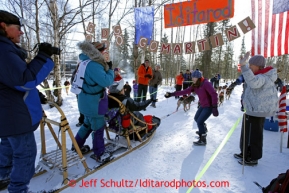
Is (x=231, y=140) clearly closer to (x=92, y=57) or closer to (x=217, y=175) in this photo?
(x=217, y=175)

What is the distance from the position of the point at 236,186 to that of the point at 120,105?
216 centimetres

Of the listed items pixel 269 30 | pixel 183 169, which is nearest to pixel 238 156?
pixel 183 169

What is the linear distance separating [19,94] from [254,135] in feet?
11.0

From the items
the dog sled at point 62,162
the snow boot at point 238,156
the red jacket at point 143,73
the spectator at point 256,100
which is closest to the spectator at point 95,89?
the dog sled at point 62,162

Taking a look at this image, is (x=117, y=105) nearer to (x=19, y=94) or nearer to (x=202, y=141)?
(x=19, y=94)

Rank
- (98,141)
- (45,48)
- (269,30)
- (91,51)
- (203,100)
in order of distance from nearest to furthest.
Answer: (45,48)
(91,51)
(98,141)
(203,100)
(269,30)

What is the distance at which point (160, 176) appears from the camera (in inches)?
116

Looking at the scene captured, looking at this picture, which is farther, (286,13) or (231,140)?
(286,13)

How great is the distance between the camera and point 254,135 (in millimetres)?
3152

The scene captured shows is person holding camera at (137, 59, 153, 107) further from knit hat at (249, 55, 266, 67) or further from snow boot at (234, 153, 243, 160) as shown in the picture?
knit hat at (249, 55, 266, 67)

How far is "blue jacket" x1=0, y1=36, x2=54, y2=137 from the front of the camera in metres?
1.65

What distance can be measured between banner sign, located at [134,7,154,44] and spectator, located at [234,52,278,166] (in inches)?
217

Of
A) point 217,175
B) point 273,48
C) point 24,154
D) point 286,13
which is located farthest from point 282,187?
point 286,13

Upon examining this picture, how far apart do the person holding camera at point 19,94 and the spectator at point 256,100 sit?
8.46ft
